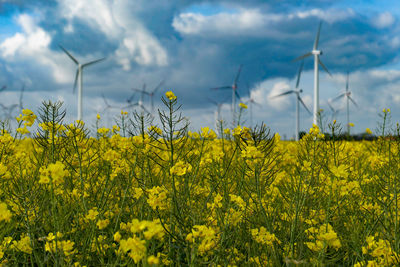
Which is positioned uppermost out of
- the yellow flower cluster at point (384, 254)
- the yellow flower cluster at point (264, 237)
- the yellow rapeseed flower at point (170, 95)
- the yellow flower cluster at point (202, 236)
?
the yellow rapeseed flower at point (170, 95)

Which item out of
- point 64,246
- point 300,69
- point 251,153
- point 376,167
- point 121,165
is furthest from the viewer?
point 300,69

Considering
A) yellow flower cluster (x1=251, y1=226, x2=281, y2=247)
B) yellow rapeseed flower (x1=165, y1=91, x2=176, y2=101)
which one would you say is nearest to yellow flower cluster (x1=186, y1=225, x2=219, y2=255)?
yellow flower cluster (x1=251, y1=226, x2=281, y2=247)

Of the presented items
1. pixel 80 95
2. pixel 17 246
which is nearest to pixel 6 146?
pixel 17 246

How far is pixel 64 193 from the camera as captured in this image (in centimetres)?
330

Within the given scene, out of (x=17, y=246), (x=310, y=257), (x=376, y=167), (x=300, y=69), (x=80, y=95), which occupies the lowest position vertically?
(x=310, y=257)

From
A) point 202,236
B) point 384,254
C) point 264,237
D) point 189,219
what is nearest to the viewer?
point 202,236

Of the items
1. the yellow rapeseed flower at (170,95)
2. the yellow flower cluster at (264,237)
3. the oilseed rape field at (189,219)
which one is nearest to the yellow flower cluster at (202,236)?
the oilseed rape field at (189,219)

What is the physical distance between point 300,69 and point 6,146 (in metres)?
20.5

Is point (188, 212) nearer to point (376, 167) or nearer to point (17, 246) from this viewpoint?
point (17, 246)

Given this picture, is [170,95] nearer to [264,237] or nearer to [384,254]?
[264,237]

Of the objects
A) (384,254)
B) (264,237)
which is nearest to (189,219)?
(264,237)

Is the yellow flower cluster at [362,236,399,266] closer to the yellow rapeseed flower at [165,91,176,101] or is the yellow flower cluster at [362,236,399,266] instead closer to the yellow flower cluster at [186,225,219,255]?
the yellow flower cluster at [186,225,219,255]

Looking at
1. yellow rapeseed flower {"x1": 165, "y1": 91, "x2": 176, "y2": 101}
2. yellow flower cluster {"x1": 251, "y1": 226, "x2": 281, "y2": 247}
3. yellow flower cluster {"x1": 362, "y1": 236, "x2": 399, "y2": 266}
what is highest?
yellow rapeseed flower {"x1": 165, "y1": 91, "x2": 176, "y2": 101}

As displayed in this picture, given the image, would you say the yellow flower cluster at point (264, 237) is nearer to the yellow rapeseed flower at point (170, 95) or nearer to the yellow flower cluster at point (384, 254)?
the yellow flower cluster at point (384, 254)
